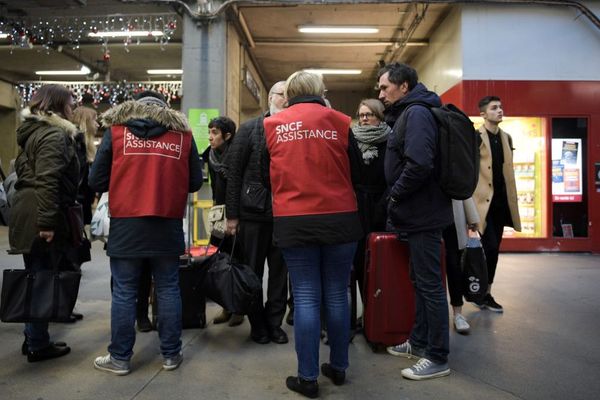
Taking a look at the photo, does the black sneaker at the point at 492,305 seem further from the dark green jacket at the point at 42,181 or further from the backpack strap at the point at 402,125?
the dark green jacket at the point at 42,181

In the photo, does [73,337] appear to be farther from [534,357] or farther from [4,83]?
[4,83]

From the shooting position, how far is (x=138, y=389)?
8.52 ft

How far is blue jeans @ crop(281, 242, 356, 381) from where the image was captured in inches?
96.3

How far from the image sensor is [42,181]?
2795 mm

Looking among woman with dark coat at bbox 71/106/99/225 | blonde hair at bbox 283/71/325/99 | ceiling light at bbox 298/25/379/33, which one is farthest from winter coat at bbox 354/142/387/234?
ceiling light at bbox 298/25/379/33

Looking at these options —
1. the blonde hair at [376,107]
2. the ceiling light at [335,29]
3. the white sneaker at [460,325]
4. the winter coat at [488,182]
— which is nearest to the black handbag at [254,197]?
the blonde hair at [376,107]

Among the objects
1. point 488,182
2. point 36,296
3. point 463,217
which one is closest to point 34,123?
point 36,296

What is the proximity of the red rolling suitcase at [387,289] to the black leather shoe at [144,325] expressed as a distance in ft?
5.49

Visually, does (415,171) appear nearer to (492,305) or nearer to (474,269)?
(474,269)

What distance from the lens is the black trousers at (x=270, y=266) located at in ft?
11.1

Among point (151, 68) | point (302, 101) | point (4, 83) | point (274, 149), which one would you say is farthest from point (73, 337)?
point (4, 83)

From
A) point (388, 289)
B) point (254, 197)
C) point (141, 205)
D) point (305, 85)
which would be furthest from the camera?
point (254, 197)

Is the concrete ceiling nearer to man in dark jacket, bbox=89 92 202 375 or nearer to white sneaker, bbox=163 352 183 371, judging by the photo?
man in dark jacket, bbox=89 92 202 375

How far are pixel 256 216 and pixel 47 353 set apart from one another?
1.58 m
